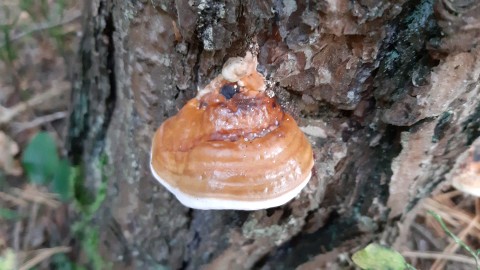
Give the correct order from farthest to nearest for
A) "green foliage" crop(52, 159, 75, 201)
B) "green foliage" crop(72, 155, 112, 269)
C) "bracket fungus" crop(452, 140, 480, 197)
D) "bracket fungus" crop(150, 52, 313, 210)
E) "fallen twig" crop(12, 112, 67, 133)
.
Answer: "fallen twig" crop(12, 112, 67, 133) < "green foliage" crop(52, 159, 75, 201) < "green foliage" crop(72, 155, 112, 269) < "bracket fungus" crop(452, 140, 480, 197) < "bracket fungus" crop(150, 52, 313, 210)

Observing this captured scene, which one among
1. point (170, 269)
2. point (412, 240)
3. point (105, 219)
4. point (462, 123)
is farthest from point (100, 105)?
point (412, 240)

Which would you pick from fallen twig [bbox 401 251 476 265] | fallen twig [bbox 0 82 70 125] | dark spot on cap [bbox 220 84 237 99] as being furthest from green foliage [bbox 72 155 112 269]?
fallen twig [bbox 401 251 476 265]

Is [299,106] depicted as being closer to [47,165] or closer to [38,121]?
[47,165]

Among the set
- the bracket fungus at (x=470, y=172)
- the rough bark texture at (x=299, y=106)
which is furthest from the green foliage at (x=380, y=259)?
the bracket fungus at (x=470, y=172)

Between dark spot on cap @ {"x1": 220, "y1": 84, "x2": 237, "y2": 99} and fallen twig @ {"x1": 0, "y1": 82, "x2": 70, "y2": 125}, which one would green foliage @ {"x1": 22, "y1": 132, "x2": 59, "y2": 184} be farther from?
dark spot on cap @ {"x1": 220, "y1": 84, "x2": 237, "y2": 99}

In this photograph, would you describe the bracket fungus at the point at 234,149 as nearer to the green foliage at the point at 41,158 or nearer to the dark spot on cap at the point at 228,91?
the dark spot on cap at the point at 228,91

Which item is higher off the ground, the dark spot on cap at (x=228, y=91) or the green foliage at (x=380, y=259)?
the dark spot on cap at (x=228, y=91)

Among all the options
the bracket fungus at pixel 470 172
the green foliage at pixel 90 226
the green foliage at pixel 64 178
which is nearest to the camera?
the bracket fungus at pixel 470 172

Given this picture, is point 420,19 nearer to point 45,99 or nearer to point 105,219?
point 105,219
